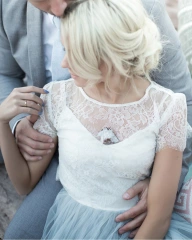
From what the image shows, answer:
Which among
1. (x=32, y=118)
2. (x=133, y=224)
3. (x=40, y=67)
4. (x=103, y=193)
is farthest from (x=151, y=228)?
(x=40, y=67)

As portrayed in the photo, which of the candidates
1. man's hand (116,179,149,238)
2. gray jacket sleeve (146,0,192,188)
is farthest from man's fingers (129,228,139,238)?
gray jacket sleeve (146,0,192,188)

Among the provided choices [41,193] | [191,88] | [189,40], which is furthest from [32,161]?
[189,40]

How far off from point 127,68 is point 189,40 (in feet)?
2.36

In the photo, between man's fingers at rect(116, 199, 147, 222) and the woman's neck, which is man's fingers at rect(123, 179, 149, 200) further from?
the woman's neck

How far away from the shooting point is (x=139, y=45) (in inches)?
51.9

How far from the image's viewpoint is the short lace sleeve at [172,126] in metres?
1.40

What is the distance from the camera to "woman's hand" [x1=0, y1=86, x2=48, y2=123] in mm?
1486

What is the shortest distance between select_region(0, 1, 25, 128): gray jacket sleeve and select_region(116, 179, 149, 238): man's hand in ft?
2.50

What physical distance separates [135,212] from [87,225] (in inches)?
7.2

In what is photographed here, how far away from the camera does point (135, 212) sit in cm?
148

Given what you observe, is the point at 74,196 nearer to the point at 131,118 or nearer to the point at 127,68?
the point at 131,118

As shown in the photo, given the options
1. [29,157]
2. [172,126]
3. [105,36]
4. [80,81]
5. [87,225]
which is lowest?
[87,225]

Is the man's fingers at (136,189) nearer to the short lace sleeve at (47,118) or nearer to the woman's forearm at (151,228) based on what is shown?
the woman's forearm at (151,228)

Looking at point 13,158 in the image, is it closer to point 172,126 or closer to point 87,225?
point 87,225
